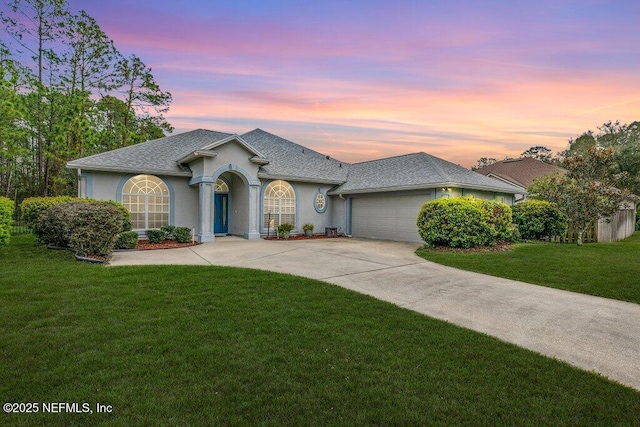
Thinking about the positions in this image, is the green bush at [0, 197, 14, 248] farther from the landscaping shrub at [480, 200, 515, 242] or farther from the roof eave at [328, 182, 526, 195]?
the landscaping shrub at [480, 200, 515, 242]

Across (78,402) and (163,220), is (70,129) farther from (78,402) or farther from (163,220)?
(78,402)

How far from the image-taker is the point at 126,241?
11508 mm

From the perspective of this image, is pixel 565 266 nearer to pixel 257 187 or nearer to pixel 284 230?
pixel 284 230

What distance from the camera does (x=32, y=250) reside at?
10.2m

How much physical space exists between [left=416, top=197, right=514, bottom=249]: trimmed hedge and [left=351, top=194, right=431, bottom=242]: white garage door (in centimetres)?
238

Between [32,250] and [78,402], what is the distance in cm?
1045

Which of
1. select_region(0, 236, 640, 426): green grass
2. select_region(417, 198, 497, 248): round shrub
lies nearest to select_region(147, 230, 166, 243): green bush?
select_region(0, 236, 640, 426): green grass

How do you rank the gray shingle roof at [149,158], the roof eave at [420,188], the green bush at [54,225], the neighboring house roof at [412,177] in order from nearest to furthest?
1. the green bush at [54,225]
2. the gray shingle roof at [149,158]
3. the roof eave at [420,188]
4. the neighboring house roof at [412,177]

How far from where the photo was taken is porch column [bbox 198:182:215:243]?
1375 cm

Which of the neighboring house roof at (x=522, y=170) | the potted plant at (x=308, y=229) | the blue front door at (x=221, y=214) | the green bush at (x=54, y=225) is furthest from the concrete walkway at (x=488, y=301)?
the neighboring house roof at (x=522, y=170)

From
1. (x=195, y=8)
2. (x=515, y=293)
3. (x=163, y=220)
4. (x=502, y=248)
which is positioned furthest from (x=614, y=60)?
(x=163, y=220)

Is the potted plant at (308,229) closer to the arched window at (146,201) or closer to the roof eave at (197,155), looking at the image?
the roof eave at (197,155)

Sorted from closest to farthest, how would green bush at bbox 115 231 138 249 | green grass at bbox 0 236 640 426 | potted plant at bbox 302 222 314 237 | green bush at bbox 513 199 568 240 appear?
1. green grass at bbox 0 236 640 426
2. green bush at bbox 115 231 138 249
3. green bush at bbox 513 199 568 240
4. potted plant at bbox 302 222 314 237

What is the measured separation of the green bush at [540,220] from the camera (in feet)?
46.7
